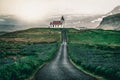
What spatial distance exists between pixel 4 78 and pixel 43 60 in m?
21.6

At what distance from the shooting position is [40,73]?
38594mm

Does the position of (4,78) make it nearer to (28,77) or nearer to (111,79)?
(28,77)

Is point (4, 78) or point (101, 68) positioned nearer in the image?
point (4, 78)

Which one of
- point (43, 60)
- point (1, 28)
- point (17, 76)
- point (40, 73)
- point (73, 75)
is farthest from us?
point (1, 28)

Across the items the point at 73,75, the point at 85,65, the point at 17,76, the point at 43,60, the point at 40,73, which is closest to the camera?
the point at 17,76

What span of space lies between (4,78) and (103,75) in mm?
14861

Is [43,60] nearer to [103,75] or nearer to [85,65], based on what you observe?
[85,65]

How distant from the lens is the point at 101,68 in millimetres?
38750

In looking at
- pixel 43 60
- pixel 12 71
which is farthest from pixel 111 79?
pixel 43 60

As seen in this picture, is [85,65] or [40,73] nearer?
[40,73]

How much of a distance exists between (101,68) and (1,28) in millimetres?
67751

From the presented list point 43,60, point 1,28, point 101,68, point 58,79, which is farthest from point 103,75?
point 1,28

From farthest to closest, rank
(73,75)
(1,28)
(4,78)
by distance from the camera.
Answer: (1,28)
(73,75)
(4,78)

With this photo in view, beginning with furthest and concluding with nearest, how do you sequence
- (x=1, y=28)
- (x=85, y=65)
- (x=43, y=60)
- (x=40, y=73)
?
(x=1, y=28) → (x=43, y=60) → (x=85, y=65) → (x=40, y=73)
